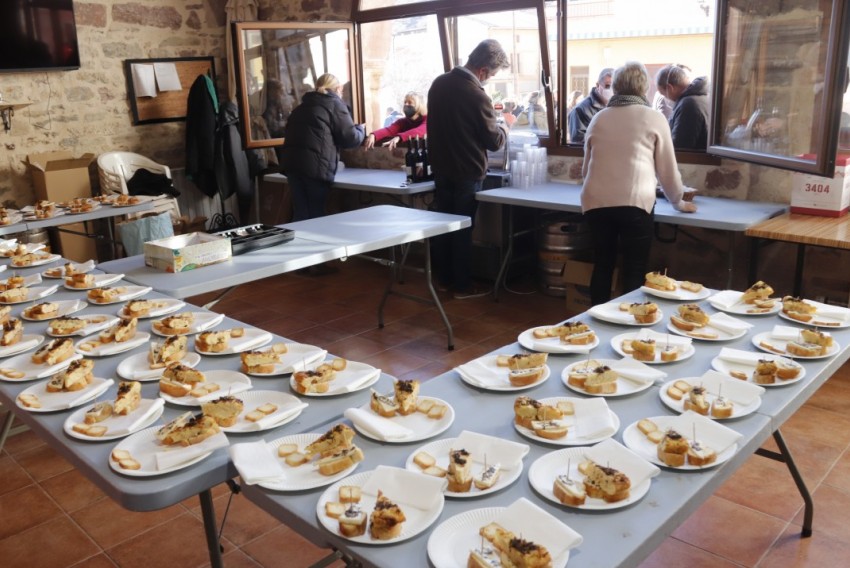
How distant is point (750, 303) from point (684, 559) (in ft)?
2.80

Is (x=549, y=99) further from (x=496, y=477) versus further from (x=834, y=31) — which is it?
(x=496, y=477)

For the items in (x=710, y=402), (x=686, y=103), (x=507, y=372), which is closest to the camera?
(x=710, y=402)

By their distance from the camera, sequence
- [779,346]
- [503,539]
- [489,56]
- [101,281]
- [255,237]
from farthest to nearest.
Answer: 1. [489,56]
2. [255,237]
3. [101,281]
4. [779,346]
5. [503,539]

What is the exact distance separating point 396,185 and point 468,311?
1119 mm

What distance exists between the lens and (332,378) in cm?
193

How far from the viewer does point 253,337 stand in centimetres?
222

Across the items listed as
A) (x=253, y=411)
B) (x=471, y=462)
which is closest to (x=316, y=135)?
(x=253, y=411)

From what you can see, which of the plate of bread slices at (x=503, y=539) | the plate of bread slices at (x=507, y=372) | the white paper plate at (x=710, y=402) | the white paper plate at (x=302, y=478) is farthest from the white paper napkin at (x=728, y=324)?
the white paper plate at (x=302, y=478)

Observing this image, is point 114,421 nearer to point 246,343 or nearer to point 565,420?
point 246,343

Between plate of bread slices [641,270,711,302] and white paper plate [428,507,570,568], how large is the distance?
4.64ft

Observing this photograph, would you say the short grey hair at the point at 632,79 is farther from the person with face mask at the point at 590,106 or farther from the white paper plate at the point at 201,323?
the white paper plate at the point at 201,323

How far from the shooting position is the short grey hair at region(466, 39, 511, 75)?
4.66 meters

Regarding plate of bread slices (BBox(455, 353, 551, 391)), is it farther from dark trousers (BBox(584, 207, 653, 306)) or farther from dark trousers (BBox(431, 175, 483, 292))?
dark trousers (BBox(431, 175, 483, 292))

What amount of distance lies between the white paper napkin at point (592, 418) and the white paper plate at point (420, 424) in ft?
0.94
